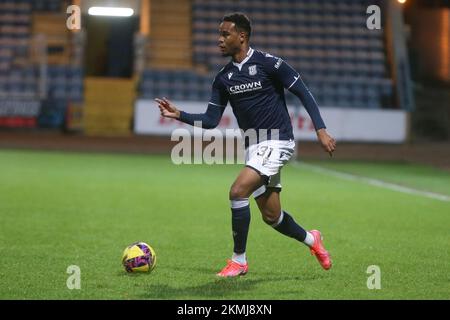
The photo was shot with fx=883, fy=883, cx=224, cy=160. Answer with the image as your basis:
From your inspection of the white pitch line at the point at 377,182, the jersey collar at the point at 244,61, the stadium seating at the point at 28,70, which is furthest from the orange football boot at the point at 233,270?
the stadium seating at the point at 28,70

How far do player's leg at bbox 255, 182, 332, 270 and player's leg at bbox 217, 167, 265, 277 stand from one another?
16 centimetres

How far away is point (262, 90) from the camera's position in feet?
24.9

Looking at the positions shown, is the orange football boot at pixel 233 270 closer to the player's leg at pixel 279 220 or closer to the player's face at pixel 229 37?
the player's leg at pixel 279 220

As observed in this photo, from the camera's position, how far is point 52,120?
27.8 m

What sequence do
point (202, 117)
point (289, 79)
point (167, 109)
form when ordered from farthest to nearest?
1. point (202, 117)
2. point (289, 79)
3. point (167, 109)

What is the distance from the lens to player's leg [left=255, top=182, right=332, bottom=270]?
7.55 metres

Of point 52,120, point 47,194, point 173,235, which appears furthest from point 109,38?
point 173,235

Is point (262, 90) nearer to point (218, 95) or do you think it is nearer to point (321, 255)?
point (218, 95)

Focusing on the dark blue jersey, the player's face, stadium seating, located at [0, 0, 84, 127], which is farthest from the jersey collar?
stadium seating, located at [0, 0, 84, 127]

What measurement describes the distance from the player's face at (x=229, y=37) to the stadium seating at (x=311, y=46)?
21.3 metres

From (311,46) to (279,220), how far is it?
24243mm

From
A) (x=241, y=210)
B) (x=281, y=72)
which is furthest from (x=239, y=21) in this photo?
(x=241, y=210)

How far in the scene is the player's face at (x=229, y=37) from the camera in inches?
293

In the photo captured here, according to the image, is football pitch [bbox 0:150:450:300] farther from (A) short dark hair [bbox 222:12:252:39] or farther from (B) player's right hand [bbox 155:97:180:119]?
(A) short dark hair [bbox 222:12:252:39]
